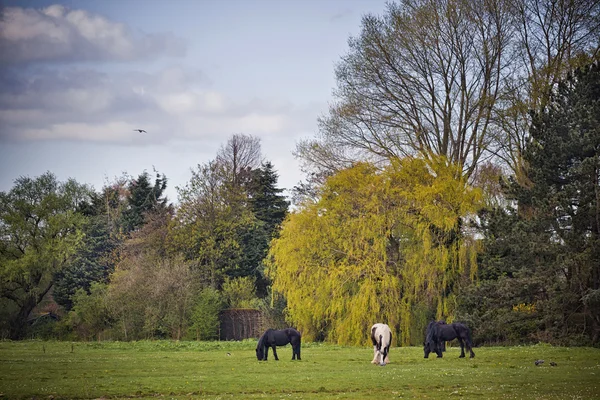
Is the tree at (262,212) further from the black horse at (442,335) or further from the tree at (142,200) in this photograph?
the black horse at (442,335)

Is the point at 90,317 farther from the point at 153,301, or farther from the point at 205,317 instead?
the point at 205,317

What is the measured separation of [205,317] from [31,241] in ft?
54.0

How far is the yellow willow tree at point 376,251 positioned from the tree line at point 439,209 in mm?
85

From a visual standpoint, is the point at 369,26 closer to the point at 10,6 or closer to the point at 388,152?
the point at 388,152

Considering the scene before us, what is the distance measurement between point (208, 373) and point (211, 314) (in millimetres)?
28143

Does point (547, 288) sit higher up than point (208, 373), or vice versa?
point (547, 288)

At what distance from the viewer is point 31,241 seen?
5400cm

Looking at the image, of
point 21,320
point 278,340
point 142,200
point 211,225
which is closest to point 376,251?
point 278,340

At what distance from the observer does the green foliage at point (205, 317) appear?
47.8 metres

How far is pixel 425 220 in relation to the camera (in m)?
38.4

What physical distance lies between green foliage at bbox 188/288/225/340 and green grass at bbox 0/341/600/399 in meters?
19.1

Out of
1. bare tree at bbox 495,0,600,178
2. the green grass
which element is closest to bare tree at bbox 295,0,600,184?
bare tree at bbox 495,0,600,178

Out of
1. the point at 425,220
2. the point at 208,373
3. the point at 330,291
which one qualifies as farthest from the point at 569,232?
the point at 208,373

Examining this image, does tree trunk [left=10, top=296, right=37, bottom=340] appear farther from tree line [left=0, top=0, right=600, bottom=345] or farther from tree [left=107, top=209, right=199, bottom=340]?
tree [left=107, top=209, right=199, bottom=340]
